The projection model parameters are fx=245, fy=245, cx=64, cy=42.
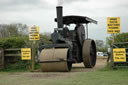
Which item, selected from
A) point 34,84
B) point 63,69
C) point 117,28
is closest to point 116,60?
point 117,28

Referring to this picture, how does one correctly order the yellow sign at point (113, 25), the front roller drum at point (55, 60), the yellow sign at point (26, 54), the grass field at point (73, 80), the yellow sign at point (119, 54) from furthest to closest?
the yellow sign at point (26, 54) → the yellow sign at point (113, 25) → the yellow sign at point (119, 54) → the front roller drum at point (55, 60) → the grass field at point (73, 80)

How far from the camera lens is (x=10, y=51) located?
1289 cm

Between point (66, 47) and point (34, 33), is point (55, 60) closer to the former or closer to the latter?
point (66, 47)

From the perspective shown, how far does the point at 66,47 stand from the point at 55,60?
2.97 ft

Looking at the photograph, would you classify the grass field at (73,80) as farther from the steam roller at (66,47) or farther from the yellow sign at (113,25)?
the yellow sign at (113,25)

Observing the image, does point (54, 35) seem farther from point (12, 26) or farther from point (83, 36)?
point (12, 26)

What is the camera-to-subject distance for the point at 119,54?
1052 cm

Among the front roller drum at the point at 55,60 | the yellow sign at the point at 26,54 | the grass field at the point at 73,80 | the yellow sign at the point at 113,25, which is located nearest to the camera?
the grass field at the point at 73,80

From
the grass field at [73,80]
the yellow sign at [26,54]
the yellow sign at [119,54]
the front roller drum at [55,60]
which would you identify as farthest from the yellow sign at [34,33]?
the yellow sign at [119,54]

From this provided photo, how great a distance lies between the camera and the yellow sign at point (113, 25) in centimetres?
1120

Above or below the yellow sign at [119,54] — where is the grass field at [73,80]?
below

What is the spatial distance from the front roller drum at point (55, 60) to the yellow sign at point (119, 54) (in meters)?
2.09

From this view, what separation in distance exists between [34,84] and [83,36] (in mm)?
6726

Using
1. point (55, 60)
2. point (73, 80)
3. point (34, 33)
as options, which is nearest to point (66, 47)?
point (55, 60)
